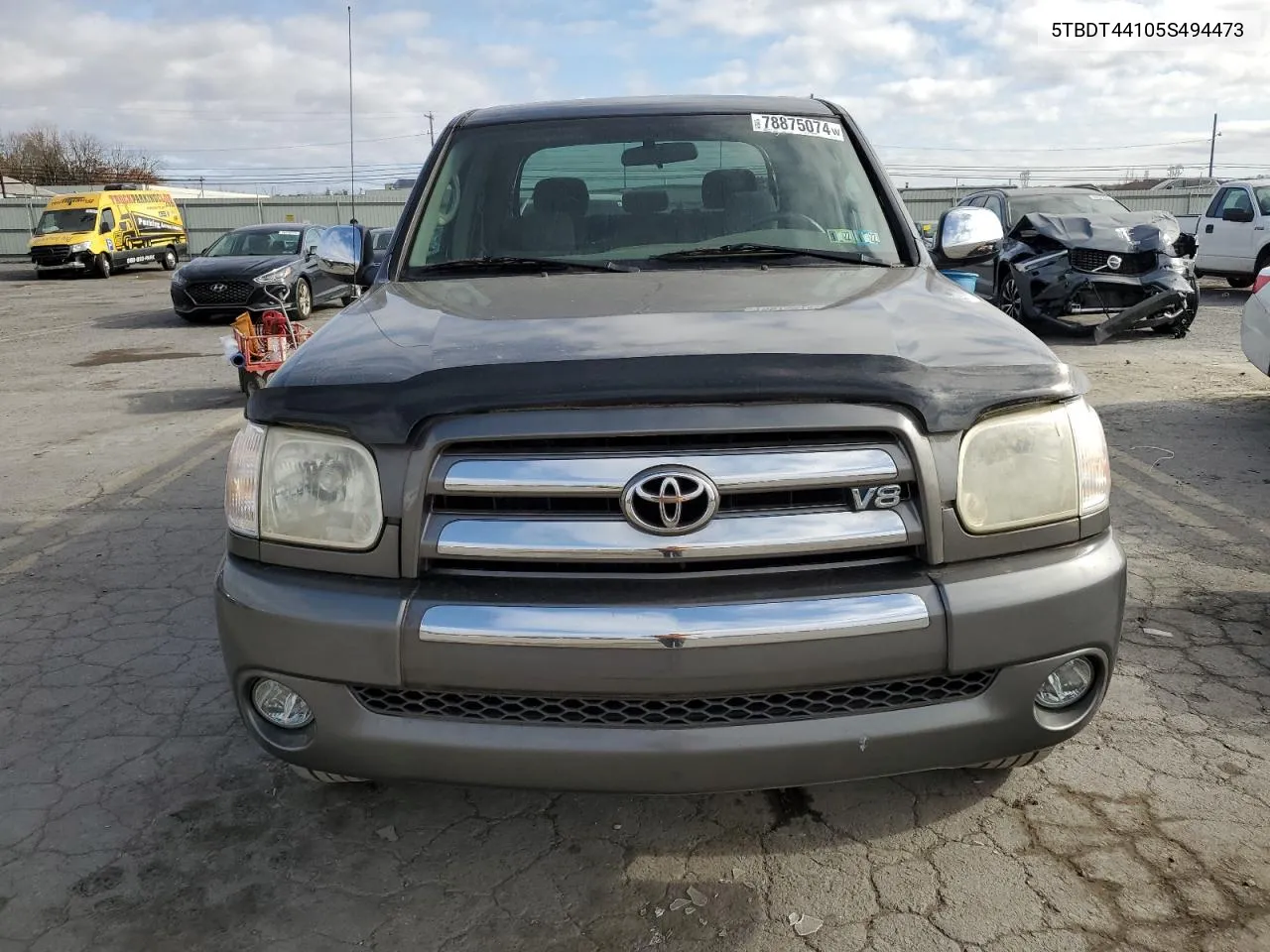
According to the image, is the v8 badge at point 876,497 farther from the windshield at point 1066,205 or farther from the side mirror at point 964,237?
the windshield at point 1066,205

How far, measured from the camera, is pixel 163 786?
2.81 metres

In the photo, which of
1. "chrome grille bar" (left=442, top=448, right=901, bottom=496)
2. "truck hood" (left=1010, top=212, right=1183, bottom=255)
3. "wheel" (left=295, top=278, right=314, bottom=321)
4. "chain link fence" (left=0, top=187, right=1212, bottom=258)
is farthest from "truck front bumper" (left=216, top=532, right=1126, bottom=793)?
"chain link fence" (left=0, top=187, right=1212, bottom=258)

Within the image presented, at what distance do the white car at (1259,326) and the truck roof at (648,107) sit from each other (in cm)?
443

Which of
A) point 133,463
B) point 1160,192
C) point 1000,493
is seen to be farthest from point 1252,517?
point 1160,192

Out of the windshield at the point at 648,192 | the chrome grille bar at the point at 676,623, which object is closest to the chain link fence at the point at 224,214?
the windshield at the point at 648,192

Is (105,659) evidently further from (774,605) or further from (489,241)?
(774,605)

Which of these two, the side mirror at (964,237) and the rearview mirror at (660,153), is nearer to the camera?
the rearview mirror at (660,153)

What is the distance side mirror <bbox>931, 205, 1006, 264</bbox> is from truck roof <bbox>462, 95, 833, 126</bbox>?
0.59 meters

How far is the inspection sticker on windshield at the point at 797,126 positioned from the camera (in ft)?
11.4

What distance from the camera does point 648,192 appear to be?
3285 mm

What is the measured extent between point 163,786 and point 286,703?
91cm

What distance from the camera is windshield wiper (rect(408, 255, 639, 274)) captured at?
3.00m

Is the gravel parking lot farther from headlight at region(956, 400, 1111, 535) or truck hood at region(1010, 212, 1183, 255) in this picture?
truck hood at region(1010, 212, 1183, 255)

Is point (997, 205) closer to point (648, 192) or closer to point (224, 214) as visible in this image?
point (648, 192)
